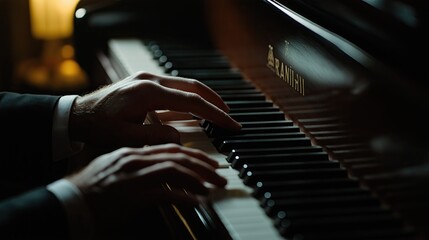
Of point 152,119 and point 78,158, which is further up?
point 152,119

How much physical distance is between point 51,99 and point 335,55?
2.13 ft

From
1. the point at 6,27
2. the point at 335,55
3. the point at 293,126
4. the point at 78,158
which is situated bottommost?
the point at 78,158

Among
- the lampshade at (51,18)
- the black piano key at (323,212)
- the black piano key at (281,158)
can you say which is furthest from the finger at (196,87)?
the lampshade at (51,18)

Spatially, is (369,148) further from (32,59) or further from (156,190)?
(32,59)

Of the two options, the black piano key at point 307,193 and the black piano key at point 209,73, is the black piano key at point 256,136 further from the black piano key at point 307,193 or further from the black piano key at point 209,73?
the black piano key at point 209,73

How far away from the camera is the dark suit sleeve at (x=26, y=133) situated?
5.01 feet

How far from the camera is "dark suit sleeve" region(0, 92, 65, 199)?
1528mm

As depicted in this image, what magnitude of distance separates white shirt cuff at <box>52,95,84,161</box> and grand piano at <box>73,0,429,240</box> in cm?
Result: 19

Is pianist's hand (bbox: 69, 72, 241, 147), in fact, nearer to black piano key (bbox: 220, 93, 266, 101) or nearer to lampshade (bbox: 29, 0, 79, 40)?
black piano key (bbox: 220, 93, 266, 101)

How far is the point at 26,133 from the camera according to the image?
5.04 feet

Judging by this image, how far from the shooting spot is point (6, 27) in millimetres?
3348

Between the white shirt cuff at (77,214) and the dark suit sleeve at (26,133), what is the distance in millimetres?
440

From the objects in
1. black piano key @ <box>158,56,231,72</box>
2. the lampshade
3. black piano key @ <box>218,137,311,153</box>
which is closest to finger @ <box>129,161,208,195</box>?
black piano key @ <box>218,137,311,153</box>

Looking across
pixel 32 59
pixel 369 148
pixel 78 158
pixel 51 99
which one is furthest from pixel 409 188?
pixel 32 59
